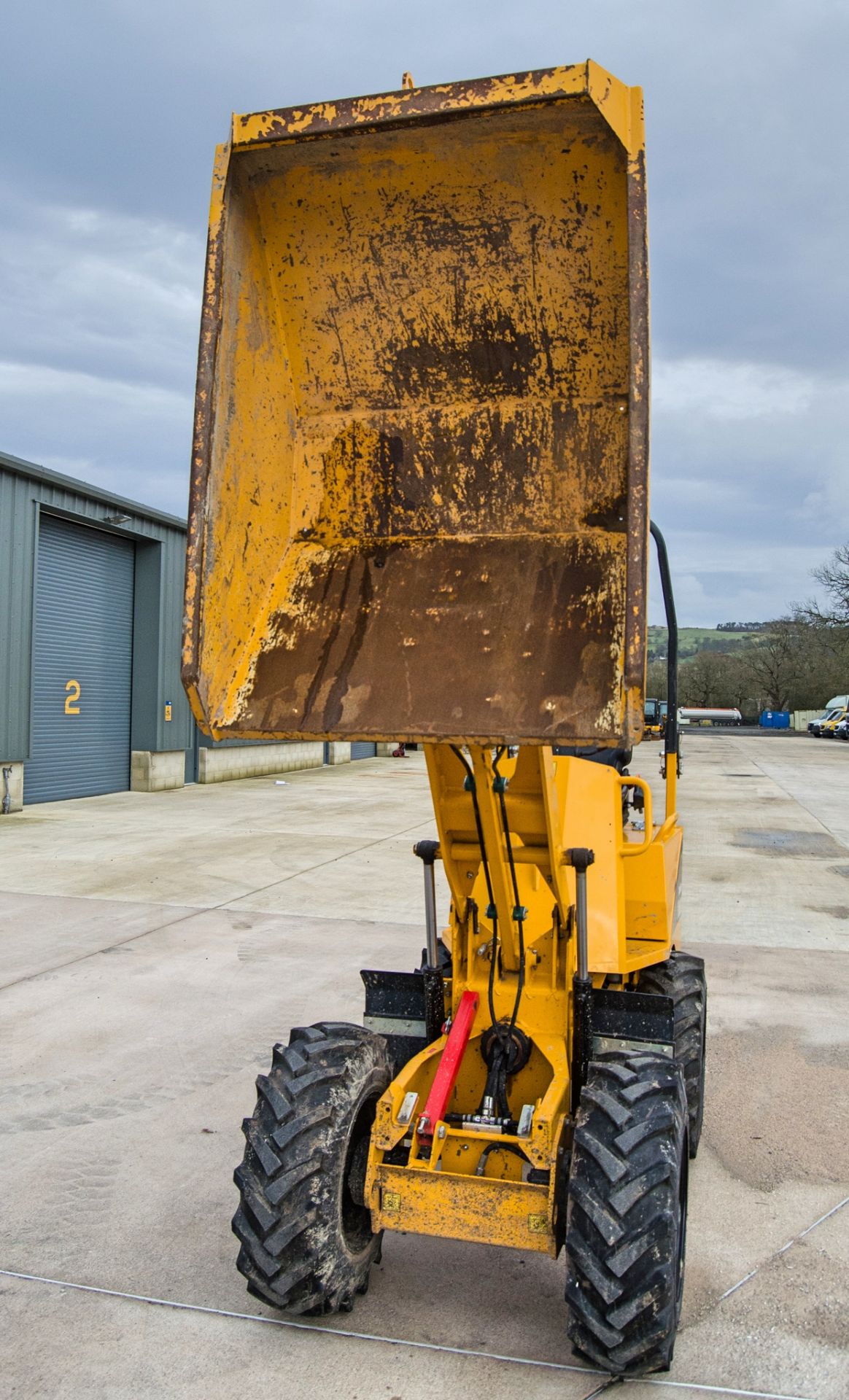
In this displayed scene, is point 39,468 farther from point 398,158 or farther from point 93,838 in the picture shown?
point 398,158

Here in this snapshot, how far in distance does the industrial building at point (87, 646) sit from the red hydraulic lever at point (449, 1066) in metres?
13.3

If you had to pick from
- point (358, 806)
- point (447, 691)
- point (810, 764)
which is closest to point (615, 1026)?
point (447, 691)

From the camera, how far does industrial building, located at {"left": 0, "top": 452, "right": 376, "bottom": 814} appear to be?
1570 cm

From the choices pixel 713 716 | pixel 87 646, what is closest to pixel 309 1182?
pixel 87 646

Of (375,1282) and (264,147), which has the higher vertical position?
(264,147)

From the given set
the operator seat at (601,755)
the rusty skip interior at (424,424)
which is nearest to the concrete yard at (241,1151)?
the operator seat at (601,755)

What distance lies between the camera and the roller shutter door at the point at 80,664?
17.0 meters

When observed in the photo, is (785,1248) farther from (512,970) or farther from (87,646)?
(87,646)

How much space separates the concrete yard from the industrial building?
5435 millimetres

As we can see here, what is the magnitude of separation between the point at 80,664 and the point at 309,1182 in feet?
52.5

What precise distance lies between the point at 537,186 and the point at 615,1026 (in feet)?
8.47

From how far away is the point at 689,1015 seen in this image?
14.9ft

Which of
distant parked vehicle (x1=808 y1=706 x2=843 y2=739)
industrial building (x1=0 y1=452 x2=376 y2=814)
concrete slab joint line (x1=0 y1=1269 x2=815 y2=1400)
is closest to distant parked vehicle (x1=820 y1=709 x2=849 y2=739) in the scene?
distant parked vehicle (x1=808 y1=706 x2=843 y2=739)

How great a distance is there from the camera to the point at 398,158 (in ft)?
10.0
